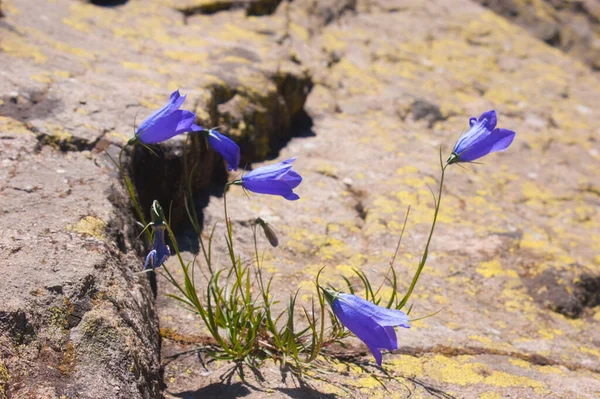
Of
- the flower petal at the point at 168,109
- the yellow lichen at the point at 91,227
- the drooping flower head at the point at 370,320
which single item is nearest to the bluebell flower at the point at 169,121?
the flower petal at the point at 168,109

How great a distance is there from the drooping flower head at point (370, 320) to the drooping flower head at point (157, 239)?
1.78ft

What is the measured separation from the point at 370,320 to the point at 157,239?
69 centimetres

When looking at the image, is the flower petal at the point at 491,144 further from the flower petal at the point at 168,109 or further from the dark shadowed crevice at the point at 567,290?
the dark shadowed crevice at the point at 567,290

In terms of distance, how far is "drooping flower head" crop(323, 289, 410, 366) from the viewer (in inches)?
64.8

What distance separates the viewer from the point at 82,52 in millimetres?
3340

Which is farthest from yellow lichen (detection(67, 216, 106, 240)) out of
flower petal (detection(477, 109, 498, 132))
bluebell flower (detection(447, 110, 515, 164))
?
flower petal (detection(477, 109, 498, 132))

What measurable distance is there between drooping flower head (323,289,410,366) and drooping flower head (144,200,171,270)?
0.54 m

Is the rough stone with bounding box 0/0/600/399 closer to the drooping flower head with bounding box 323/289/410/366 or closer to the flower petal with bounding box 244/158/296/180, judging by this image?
the drooping flower head with bounding box 323/289/410/366

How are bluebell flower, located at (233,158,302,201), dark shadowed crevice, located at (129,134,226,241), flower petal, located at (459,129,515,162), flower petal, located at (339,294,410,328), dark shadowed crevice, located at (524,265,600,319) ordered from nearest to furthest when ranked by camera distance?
flower petal, located at (339,294,410,328) < bluebell flower, located at (233,158,302,201) < flower petal, located at (459,129,515,162) < dark shadowed crevice, located at (129,134,226,241) < dark shadowed crevice, located at (524,265,600,319)

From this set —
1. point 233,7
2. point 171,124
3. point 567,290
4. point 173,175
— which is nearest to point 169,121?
point 171,124

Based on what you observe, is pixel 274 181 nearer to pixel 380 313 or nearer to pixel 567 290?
pixel 380 313

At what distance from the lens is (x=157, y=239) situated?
1851mm

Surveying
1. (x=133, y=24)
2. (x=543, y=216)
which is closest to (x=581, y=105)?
(x=543, y=216)

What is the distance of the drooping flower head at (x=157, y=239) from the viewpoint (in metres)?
1.83
